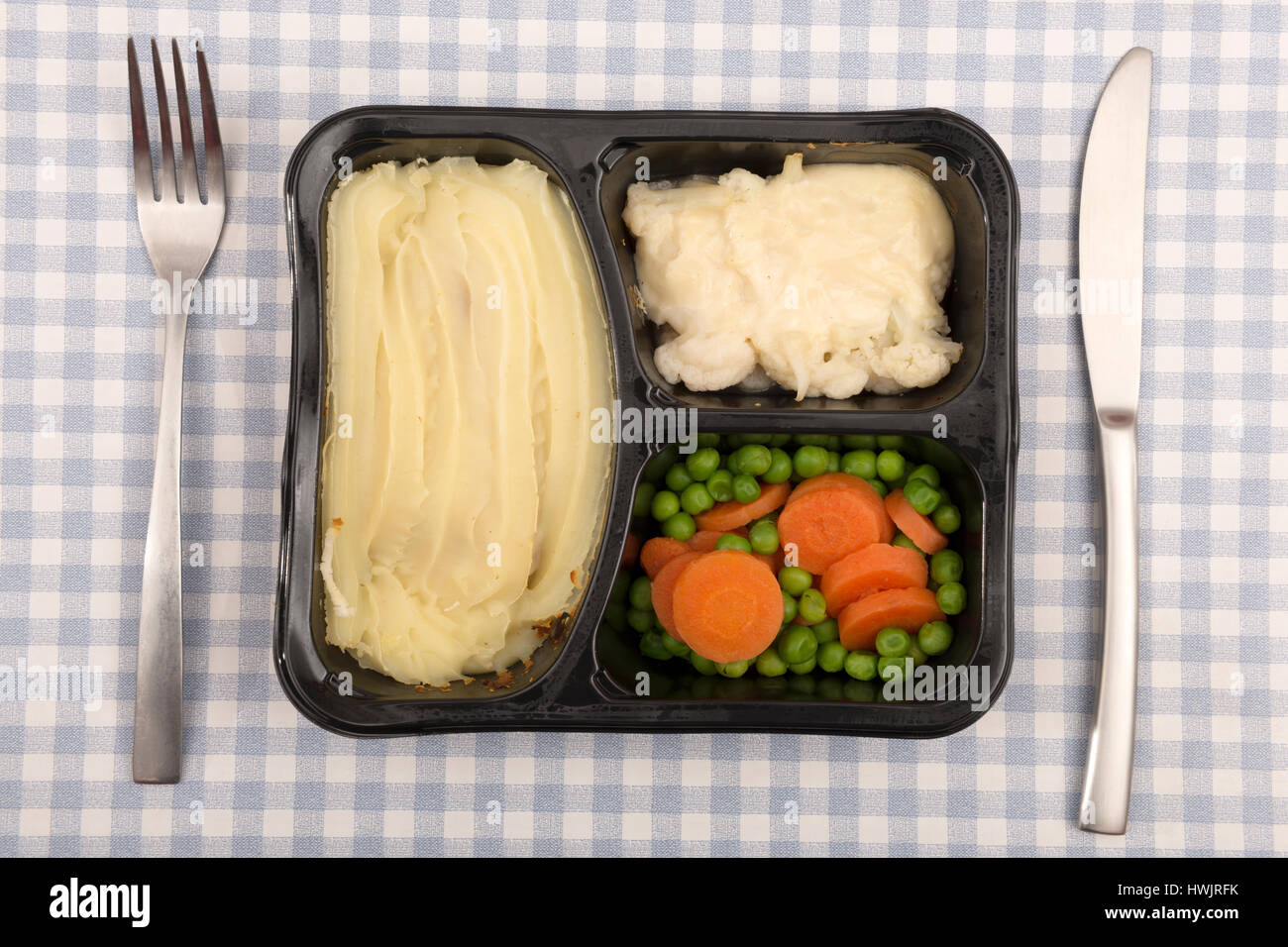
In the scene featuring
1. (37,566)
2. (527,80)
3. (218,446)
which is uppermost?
(527,80)

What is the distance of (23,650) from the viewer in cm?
270

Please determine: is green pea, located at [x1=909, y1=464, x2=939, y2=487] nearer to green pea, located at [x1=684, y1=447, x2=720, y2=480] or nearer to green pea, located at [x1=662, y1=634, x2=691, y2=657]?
green pea, located at [x1=684, y1=447, x2=720, y2=480]

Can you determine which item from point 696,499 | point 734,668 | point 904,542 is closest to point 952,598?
point 904,542

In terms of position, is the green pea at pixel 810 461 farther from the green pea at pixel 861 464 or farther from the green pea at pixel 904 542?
the green pea at pixel 904 542

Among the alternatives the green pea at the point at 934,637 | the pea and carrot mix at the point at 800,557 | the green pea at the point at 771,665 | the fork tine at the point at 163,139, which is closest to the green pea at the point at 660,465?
the pea and carrot mix at the point at 800,557

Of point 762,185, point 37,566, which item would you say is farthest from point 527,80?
point 37,566

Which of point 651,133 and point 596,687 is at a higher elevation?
point 651,133

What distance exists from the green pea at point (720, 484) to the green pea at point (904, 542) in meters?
0.49

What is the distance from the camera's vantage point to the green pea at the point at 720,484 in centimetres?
257

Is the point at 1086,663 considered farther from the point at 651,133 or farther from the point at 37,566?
the point at 37,566

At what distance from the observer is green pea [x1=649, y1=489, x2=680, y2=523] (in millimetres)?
2580

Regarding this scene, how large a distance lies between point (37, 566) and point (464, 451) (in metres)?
1.44

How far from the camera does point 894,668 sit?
2480mm

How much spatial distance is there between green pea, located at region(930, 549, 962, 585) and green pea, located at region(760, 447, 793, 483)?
0.48 meters
